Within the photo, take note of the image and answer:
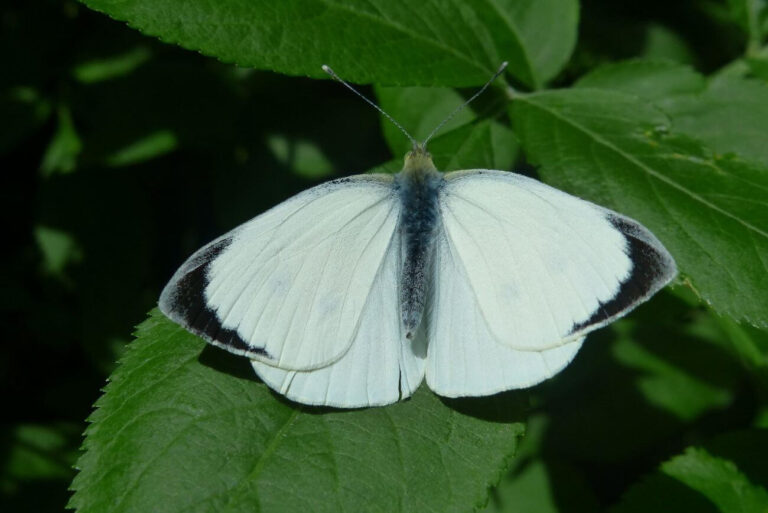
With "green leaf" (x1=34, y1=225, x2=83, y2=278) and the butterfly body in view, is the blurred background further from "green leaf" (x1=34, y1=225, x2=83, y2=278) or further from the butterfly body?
the butterfly body

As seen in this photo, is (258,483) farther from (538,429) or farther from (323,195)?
(538,429)

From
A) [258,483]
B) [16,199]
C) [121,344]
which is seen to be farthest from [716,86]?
[16,199]

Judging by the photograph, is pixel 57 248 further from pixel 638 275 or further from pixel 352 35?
pixel 638 275

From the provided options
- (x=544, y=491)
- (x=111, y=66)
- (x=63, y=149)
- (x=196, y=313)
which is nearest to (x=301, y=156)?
(x=111, y=66)

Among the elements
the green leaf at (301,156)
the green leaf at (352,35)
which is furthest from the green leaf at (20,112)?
the green leaf at (352,35)

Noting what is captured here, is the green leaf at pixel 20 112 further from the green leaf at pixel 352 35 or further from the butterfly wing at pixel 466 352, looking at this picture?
the butterfly wing at pixel 466 352
